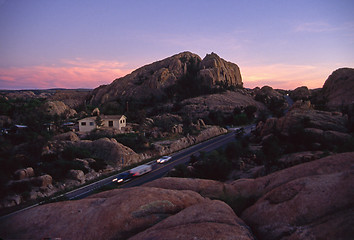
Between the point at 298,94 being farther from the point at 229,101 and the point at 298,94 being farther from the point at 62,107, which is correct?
the point at 62,107

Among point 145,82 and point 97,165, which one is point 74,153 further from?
point 145,82

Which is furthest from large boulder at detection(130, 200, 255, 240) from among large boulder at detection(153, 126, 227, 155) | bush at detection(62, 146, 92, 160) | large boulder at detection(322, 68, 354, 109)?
large boulder at detection(322, 68, 354, 109)

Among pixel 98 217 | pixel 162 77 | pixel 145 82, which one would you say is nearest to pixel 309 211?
pixel 98 217

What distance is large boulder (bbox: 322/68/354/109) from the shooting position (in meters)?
58.7

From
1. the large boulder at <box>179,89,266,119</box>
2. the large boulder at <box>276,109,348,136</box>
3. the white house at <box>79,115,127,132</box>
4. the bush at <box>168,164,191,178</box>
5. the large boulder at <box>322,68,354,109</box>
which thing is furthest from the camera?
the large boulder at <box>179,89,266,119</box>

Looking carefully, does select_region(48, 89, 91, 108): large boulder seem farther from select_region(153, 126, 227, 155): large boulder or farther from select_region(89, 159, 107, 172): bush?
select_region(89, 159, 107, 172): bush

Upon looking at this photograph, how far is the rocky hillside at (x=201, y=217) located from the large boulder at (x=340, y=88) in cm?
6292

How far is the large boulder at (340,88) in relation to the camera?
5870cm

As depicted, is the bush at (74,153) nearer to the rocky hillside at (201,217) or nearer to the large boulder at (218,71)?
the rocky hillside at (201,217)

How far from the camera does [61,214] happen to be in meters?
7.24

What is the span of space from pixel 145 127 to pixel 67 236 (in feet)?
169

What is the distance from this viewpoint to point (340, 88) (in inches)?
2499

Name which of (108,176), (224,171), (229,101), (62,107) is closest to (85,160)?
(108,176)

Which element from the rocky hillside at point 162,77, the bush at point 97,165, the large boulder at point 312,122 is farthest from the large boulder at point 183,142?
the rocky hillside at point 162,77
